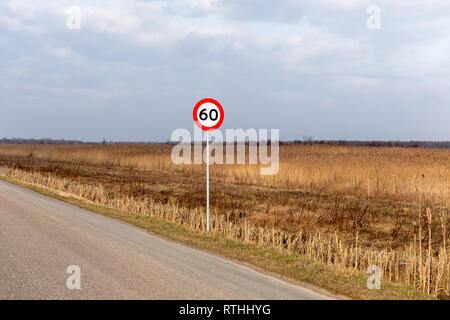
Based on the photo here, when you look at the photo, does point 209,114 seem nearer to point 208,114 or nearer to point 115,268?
point 208,114

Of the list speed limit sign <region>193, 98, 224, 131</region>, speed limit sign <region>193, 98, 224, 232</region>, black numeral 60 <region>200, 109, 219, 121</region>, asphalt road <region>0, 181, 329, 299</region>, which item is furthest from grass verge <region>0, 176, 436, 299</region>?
black numeral 60 <region>200, 109, 219, 121</region>

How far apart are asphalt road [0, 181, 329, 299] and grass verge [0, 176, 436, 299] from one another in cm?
48

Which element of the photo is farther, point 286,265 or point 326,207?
point 326,207

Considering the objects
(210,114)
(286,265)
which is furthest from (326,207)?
(286,265)

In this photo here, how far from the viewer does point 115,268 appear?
795cm

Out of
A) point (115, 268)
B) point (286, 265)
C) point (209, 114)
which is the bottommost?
point (286, 265)

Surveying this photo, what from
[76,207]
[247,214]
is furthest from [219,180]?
[76,207]

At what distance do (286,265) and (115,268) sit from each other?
11.2 ft

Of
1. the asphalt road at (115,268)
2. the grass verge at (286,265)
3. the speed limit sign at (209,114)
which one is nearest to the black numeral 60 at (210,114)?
the speed limit sign at (209,114)

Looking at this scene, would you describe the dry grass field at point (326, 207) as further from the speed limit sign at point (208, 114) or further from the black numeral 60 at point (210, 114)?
the black numeral 60 at point (210, 114)

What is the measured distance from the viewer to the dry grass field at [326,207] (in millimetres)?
11008

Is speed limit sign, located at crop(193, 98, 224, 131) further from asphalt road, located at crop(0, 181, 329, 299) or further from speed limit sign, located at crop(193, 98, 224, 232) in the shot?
asphalt road, located at crop(0, 181, 329, 299)
